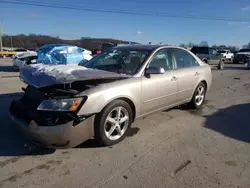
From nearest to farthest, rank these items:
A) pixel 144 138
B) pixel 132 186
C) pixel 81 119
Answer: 1. pixel 132 186
2. pixel 81 119
3. pixel 144 138

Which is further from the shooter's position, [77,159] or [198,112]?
[198,112]

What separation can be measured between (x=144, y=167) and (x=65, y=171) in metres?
1.02

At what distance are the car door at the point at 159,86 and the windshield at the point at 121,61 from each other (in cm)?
21

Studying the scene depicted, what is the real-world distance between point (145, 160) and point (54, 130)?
131 centimetres

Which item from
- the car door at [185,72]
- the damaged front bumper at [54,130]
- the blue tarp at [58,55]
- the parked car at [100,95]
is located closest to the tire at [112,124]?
the parked car at [100,95]

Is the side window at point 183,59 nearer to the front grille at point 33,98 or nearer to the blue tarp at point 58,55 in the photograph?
the front grille at point 33,98

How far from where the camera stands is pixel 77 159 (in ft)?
10.6

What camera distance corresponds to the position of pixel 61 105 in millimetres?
3053

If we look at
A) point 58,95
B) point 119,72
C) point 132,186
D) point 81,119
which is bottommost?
point 132,186

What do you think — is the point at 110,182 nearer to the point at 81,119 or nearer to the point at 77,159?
the point at 77,159

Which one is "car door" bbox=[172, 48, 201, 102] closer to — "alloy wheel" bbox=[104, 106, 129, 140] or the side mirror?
the side mirror

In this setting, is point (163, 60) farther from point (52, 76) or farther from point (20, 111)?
point (20, 111)

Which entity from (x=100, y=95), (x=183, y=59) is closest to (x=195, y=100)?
(x=183, y=59)

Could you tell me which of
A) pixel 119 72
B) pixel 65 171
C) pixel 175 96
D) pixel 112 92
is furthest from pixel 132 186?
pixel 175 96
